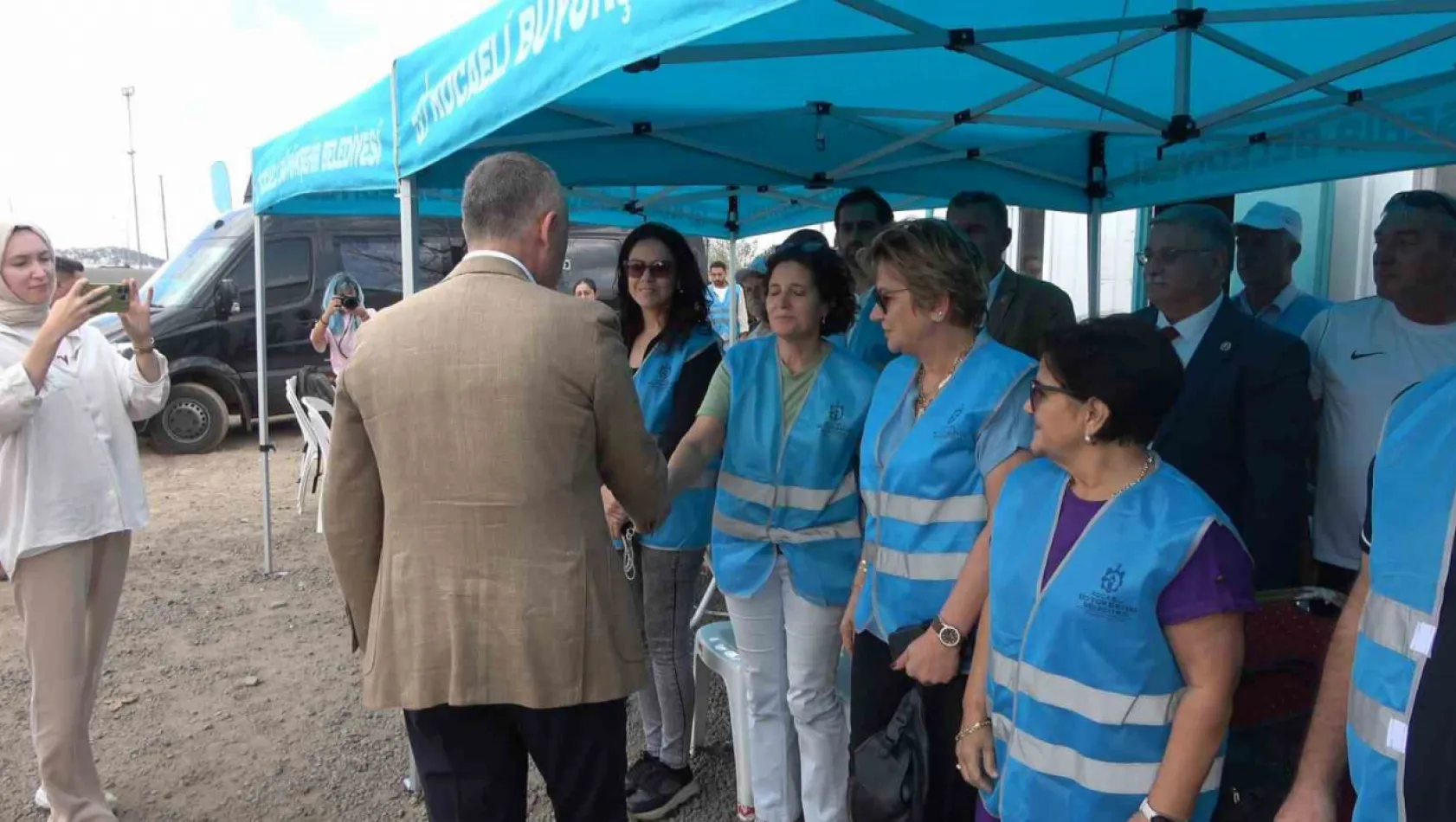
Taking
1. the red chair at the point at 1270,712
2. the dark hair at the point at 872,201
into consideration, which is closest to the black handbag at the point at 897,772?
the red chair at the point at 1270,712

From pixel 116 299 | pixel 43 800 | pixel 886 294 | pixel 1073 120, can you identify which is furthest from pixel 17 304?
pixel 1073 120

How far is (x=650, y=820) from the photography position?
282 centimetres

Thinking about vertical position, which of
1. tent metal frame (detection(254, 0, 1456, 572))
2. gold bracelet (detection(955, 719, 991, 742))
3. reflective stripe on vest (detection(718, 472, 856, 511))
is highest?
tent metal frame (detection(254, 0, 1456, 572))

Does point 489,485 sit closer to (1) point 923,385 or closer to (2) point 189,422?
(1) point 923,385

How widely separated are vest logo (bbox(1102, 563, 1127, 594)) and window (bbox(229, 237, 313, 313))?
9.25 meters

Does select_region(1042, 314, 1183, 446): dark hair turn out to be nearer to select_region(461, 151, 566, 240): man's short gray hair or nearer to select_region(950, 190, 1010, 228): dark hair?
select_region(461, 151, 566, 240): man's short gray hair

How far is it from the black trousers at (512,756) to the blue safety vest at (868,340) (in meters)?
1.54

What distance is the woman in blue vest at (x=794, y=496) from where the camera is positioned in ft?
7.52

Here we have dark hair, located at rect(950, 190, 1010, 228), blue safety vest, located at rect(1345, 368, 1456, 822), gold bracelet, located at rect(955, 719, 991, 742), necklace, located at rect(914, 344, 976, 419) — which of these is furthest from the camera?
dark hair, located at rect(950, 190, 1010, 228)

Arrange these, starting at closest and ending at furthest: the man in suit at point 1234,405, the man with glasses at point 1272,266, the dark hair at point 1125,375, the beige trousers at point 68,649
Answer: the dark hair at point 1125,375
the man in suit at point 1234,405
the beige trousers at point 68,649
the man with glasses at point 1272,266

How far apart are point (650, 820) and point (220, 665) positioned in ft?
7.81

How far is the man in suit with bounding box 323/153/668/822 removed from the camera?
60.1 inches

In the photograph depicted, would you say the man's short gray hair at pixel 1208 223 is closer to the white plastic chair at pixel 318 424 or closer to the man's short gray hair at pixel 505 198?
the man's short gray hair at pixel 505 198

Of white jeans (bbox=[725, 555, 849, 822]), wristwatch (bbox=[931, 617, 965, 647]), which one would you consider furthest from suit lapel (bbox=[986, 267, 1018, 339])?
wristwatch (bbox=[931, 617, 965, 647])
